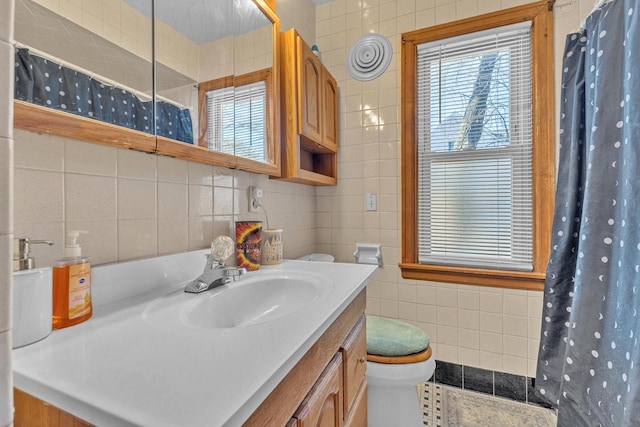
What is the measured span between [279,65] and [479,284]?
156 cm

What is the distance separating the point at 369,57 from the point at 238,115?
3.73ft

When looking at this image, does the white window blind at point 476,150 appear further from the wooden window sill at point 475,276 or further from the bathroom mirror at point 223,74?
the bathroom mirror at point 223,74

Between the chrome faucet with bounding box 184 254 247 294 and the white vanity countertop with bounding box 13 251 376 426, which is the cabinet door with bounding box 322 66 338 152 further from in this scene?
the white vanity countertop with bounding box 13 251 376 426

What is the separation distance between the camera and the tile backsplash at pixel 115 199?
1.89ft

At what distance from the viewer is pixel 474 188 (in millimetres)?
1650

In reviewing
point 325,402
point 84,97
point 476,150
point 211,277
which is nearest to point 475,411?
point 325,402

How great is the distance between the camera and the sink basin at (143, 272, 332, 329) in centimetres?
64

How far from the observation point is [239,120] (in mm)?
1091

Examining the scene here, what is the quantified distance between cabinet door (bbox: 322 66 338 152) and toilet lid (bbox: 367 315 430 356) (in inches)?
40.4

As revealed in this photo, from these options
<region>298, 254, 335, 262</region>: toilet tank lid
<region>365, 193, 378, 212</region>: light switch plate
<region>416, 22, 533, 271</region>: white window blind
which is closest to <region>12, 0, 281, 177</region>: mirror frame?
<region>298, 254, 335, 262</region>: toilet tank lid

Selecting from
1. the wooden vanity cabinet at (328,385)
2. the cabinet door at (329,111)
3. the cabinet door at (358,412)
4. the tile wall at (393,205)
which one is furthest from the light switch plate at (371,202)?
the cabinet door at (358,412)

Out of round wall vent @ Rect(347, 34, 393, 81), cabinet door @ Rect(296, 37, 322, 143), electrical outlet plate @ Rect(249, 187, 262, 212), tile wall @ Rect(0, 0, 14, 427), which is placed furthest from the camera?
round wall vent @ Rect(347, 34, 393, 81)

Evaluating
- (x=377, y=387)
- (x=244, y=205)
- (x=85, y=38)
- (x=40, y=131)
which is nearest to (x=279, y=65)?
(x=244, y=205)

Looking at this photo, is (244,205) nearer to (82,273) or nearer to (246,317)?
(246,317)
